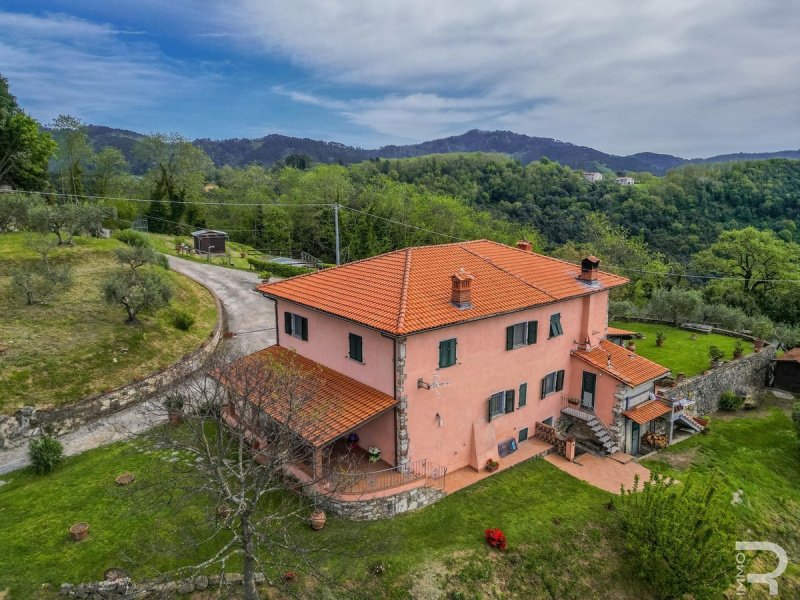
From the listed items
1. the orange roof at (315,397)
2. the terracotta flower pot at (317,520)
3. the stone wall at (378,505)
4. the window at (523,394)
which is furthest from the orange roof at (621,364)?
the terracotta flower pot at (317,520)

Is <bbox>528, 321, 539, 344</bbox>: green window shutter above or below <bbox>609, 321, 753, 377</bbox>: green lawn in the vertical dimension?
above

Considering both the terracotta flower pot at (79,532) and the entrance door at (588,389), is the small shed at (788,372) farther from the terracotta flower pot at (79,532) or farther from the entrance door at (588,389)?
the terracotta flower pot at (79,532)

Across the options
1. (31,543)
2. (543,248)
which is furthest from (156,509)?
(543,248)

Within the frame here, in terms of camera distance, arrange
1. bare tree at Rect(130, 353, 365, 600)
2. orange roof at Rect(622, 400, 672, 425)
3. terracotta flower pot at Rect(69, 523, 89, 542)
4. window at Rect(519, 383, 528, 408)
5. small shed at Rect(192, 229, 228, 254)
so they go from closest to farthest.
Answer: bare tree at Rect(130, 353, 365, 600), terracotta flower pot at Rect(69, 523, 89, 542), window at Rect(519, 383, 528, 408), orange roof at Rect(622, 400, 672, 425), small shed at Rect(192, 229, 228, 254)

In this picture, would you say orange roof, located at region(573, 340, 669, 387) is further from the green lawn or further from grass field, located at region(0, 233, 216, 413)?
grass field, located at region(0, 233, 216, 413)

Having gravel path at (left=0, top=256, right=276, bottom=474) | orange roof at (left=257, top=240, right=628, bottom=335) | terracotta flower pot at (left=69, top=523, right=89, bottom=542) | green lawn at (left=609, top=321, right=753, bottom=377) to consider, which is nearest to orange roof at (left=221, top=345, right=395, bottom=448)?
orange roof at (left=257, top=240, right=628, bottom=335)

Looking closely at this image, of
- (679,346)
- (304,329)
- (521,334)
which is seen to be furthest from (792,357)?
(304,329)
